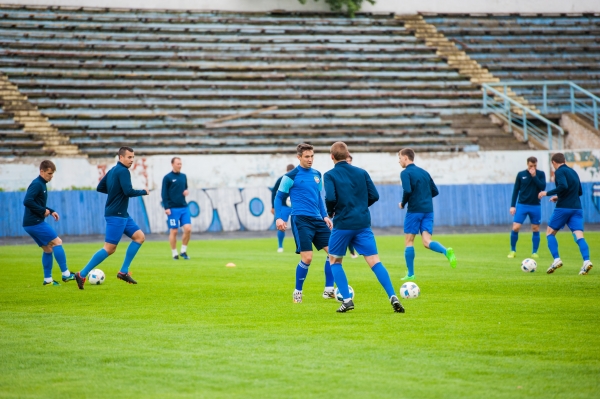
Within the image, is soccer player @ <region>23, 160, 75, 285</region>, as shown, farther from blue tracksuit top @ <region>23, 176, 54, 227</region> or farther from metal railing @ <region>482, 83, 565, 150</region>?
metal railing @ <region>482, 83, 565, 150</region>

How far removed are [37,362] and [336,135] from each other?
95.3ft

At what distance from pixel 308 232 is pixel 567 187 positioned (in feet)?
19.4

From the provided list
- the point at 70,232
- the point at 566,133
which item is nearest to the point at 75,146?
the point at 70,232

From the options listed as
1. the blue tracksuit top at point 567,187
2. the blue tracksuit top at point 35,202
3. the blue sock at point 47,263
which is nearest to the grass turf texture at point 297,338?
the blue sock at point 47,263

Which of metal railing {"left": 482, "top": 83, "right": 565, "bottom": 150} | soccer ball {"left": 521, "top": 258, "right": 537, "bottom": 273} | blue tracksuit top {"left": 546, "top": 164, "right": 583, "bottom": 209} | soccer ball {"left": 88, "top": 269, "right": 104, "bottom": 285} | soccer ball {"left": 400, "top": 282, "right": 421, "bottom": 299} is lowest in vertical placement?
soccer ball {"left": 521, "top": 258, "right": 537, "bottom": 273}

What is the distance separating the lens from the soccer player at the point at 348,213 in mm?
10266

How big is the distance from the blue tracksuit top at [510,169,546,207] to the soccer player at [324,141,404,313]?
9.05m

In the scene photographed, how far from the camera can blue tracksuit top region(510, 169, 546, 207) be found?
1858 centimetres

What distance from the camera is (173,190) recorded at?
20.1 m

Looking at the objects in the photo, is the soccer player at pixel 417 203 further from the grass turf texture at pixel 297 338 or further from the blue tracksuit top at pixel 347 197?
the blue tracksuit top at pixel 347 197

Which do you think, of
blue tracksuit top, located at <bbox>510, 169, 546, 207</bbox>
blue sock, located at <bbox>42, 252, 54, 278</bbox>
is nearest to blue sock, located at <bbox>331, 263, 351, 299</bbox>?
blue sock, located at <bbox>42, 252, 54, 278</bbox>

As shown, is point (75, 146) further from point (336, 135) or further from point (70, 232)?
point (336, 135)

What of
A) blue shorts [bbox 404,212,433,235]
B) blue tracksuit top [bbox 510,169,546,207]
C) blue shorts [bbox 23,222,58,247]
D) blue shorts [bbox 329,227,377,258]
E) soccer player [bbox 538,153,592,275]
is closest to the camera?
blue shorts [bbox 329,227,377,258]

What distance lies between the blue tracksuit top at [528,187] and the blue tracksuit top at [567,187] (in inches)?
125
